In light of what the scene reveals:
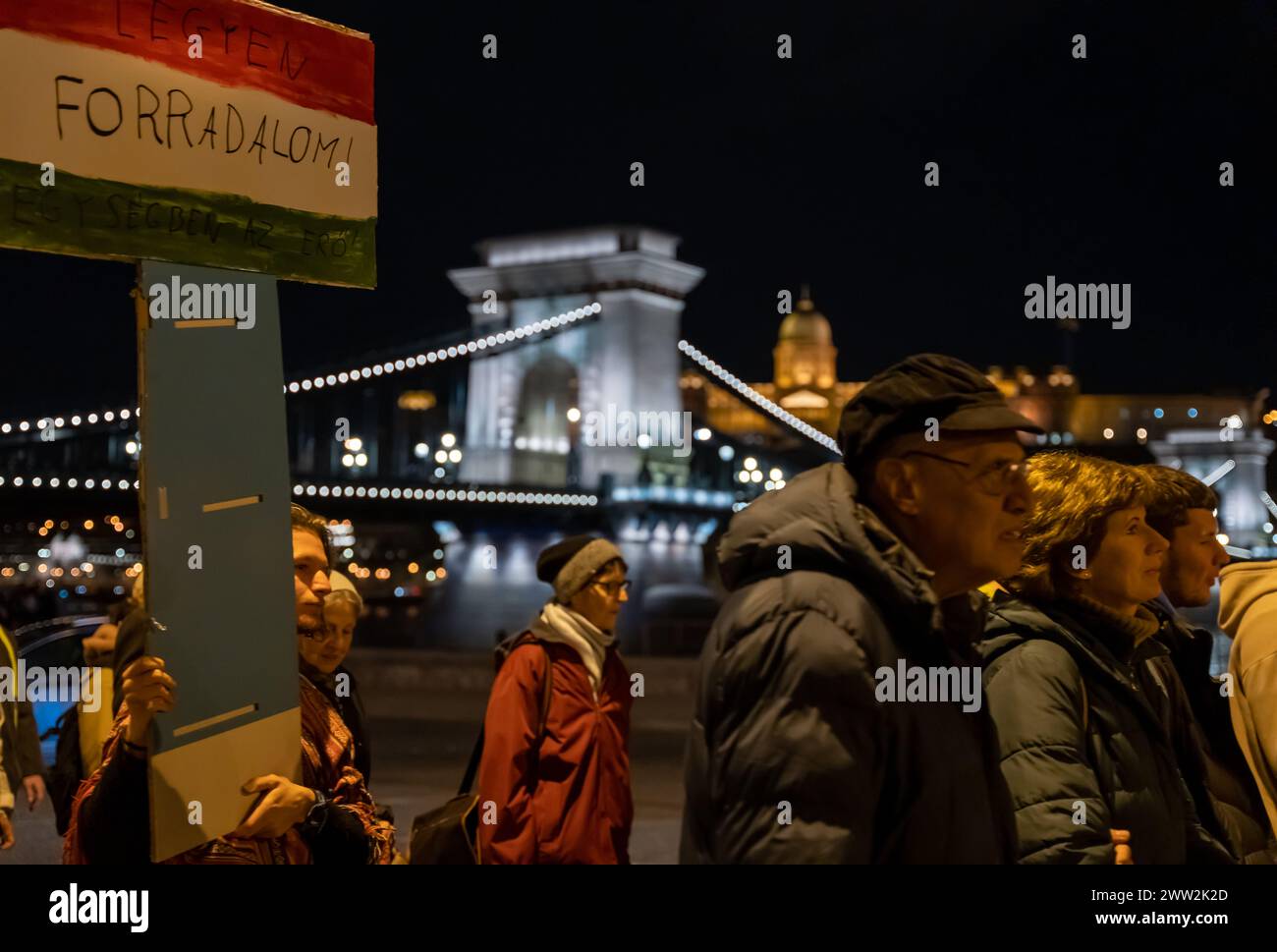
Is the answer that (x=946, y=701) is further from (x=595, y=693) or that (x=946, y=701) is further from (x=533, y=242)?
(x=533, y=242)

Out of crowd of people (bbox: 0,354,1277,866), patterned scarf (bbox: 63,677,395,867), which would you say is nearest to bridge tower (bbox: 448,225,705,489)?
crowd of people (bbox: 0,354,1277,866)

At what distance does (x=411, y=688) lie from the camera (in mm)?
17422

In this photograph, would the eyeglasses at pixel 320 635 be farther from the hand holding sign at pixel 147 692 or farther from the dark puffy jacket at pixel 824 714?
the dark puffy jacket at pixel 824 714

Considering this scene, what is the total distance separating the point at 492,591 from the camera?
35.0 m

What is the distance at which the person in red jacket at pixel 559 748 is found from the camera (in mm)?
4312

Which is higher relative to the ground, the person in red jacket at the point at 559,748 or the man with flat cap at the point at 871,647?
the man with flat cap at the point at 871,647

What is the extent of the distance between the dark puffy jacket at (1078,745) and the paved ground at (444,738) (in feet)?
14.0

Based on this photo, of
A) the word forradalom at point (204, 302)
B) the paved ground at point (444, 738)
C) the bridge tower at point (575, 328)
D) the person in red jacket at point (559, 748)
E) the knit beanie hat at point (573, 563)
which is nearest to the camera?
the word forradalom at point (204, 302)

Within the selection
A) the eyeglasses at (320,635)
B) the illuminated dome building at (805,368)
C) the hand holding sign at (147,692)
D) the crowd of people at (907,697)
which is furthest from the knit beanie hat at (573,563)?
the illuminated dome building at (805,368)

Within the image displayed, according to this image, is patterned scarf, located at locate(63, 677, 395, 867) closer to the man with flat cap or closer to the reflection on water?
the man with flat cap

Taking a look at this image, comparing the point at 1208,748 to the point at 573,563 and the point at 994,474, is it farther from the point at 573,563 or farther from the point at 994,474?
the point at 573,563

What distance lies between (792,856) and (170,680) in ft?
3.41

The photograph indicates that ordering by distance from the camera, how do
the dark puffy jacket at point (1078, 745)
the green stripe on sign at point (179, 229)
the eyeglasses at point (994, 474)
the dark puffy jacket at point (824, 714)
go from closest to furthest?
the dark puffy jacket at point (824, 714) → the eyeglasses at point (994, 474) → the green stripe on sign at point (179, 229) → the dark puffy jacket at point (1078, 745)
